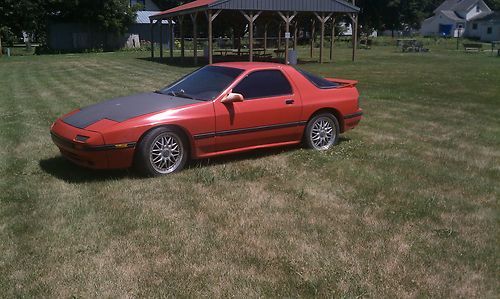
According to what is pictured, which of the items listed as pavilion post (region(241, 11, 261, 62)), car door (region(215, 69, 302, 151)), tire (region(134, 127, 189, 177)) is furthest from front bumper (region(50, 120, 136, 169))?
pavilion post (region(241, 11, 261, 62))

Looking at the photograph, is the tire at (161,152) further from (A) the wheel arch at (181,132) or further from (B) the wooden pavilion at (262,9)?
(B) the wooden pavilion at (262,9)

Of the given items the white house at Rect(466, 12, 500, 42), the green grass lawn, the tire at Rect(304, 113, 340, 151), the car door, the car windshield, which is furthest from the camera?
the white house at Rect(466, 12, 500, 42)

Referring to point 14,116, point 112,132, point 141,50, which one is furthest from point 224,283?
point 141,50

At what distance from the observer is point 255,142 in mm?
6863

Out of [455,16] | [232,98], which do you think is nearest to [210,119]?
[232,98]

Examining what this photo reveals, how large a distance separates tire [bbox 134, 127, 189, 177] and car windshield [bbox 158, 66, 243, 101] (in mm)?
753

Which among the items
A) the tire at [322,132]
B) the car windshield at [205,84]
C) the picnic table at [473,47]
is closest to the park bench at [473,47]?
the picnic table at [473,47]

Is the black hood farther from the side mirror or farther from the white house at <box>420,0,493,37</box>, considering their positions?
the white house at <box>420,0,493,37</box>

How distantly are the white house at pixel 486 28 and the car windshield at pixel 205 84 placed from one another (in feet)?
245

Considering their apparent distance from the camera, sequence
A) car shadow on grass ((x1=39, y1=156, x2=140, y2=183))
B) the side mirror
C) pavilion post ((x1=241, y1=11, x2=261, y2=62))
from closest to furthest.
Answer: car shadow on grass ((x1=39, y1=156, x2=140, y2=183)), the side mirror, pavilion post ((x1=241, y1=11, x2=261, y2=62))

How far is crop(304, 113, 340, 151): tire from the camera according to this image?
740cm

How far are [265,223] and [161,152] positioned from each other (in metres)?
1.94

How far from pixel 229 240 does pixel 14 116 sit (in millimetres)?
8082

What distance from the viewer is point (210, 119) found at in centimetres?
628
